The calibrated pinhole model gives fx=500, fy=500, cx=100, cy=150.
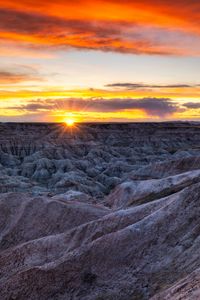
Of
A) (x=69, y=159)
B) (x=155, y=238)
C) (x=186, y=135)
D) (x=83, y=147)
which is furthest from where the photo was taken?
(x=186, y=135)

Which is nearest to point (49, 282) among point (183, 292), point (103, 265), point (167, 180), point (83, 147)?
point (103, 265)

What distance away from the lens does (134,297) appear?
78.7 feet

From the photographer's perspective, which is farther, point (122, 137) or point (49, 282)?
point (122, 137)

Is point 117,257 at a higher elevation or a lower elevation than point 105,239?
lower

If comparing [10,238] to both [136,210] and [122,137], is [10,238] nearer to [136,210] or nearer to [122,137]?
[136,210]

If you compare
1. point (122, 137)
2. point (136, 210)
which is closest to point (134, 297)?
point (136, 210)

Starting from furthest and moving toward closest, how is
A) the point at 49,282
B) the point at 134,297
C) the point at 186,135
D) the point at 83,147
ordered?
1. the point at 186,135
2. the point at 83,147
3. the point at 49,282
4. the point at 134,297

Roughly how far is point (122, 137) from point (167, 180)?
77.9 meters

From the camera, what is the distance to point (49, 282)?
2639 centimetres

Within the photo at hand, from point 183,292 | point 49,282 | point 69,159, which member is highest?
point 183,292

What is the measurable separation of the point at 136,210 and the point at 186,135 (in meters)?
107

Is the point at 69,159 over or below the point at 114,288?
below

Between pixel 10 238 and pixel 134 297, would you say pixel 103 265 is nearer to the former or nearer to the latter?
pixel 134 297

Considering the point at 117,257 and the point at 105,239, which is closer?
the point at 117,257
